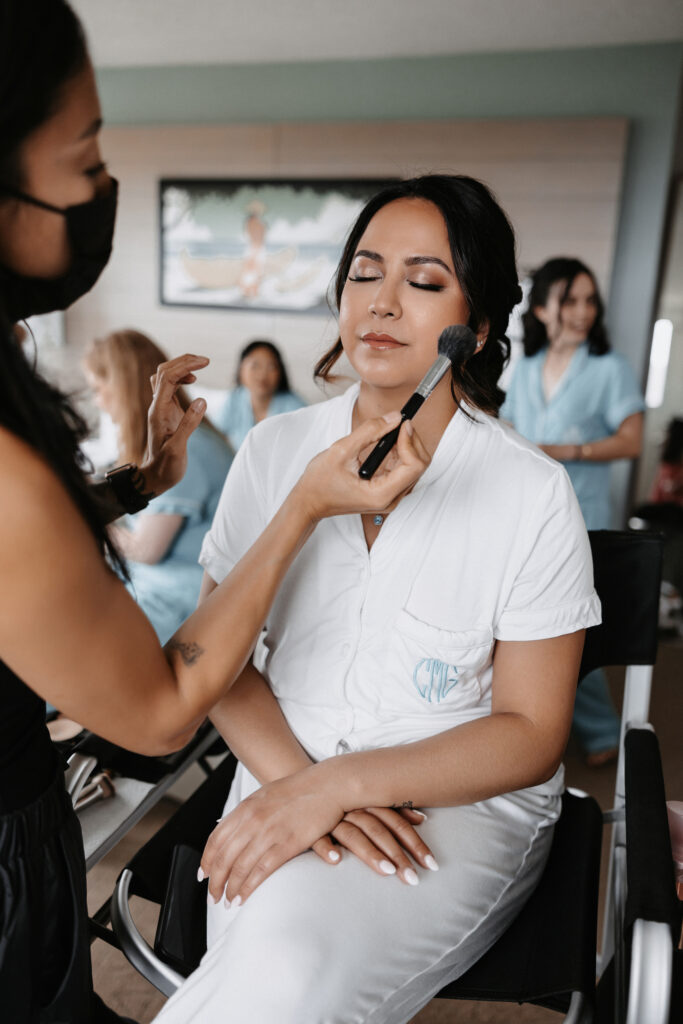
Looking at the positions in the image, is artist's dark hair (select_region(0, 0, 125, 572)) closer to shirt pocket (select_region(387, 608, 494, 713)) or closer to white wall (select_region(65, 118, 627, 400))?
shirt pocket (select_region(387, 608, 494, 713))

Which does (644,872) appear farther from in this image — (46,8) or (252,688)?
(46,8)

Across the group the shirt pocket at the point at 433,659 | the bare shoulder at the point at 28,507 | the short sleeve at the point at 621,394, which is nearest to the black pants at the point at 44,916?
the bare shoulder at the point at 28,507

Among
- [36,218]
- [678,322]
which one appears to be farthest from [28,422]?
[678,322]

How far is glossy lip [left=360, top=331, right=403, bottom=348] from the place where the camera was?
99 cm

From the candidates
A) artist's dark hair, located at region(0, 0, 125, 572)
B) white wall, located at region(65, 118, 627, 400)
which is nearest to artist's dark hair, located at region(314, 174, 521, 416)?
artist's dark hair, located at region(0, 0, 125, 572)

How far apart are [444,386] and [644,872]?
61 centimetres

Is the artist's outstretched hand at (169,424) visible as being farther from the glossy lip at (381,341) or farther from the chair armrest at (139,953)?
the chair armrest at (139,953)

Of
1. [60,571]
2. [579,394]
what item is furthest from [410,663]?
[579,394]

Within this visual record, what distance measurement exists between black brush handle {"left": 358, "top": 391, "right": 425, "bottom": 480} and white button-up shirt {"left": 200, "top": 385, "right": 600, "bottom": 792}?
0.24 m

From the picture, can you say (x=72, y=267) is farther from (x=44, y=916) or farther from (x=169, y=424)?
(x=44, y=916)

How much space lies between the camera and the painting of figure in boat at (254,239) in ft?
11.7

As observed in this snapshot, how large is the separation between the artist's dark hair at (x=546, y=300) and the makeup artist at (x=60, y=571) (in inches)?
68.1

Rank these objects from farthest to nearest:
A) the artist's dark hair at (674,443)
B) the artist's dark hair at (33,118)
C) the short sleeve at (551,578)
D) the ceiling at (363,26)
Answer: the artist's dark hair at (674,443) < the ceiling at (363,26) < the short sleeve at (551,578) < the artist's dark hair at (33,118)

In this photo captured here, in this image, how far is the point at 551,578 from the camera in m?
0.91
